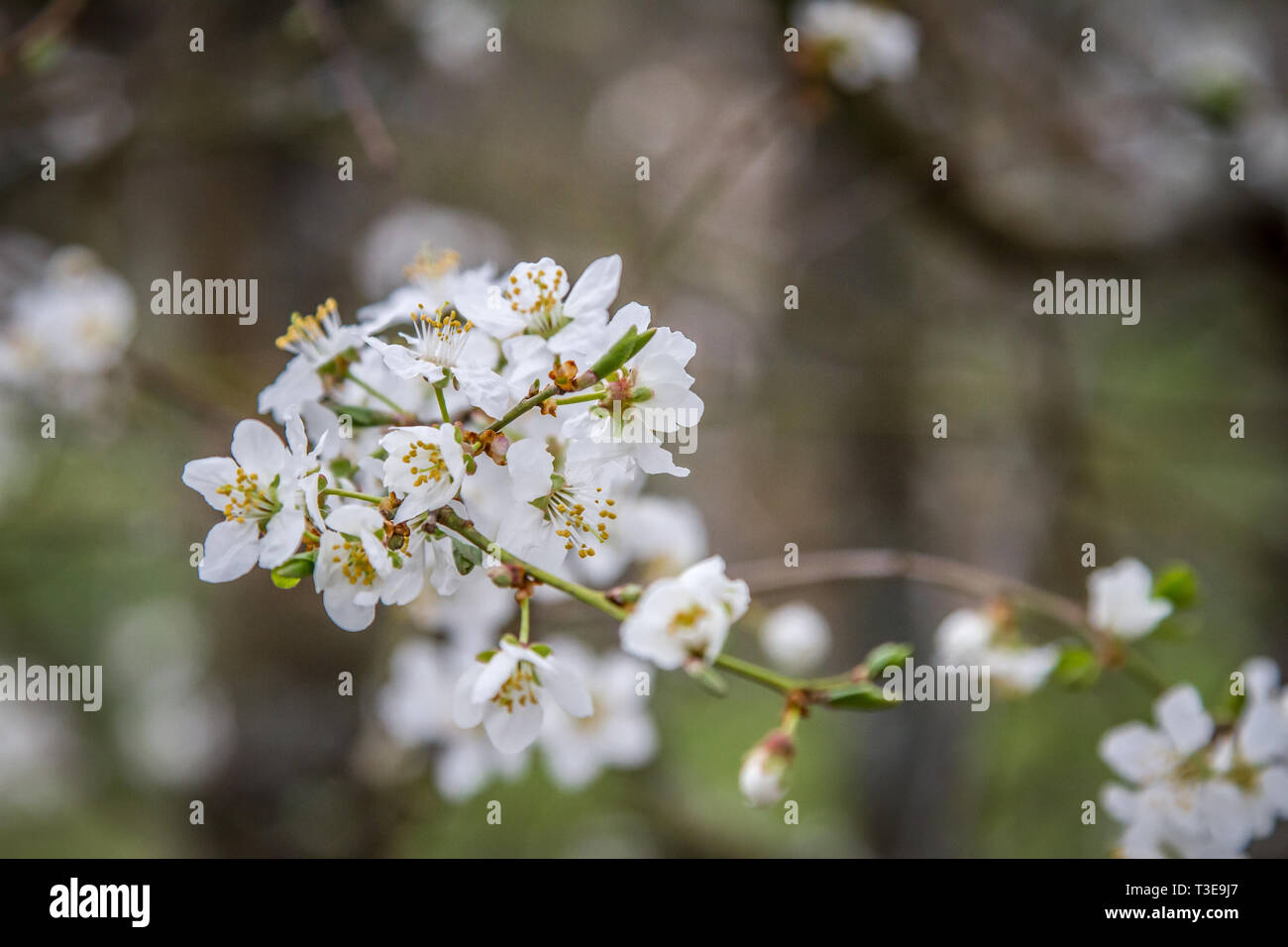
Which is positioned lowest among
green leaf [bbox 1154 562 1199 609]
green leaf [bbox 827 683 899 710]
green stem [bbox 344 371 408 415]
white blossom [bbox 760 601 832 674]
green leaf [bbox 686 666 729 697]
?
green leaf [bbox 827 683 899 710]

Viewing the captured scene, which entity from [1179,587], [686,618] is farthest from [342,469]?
[1179,587]

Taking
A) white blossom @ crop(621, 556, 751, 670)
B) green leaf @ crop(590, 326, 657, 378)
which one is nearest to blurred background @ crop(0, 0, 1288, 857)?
white blossom @ crop(621, 556, 751, 670)

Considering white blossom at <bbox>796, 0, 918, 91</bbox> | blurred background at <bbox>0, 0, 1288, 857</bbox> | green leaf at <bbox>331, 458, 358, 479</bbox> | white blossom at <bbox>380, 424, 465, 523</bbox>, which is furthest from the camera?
blurred background at <bbox>0, 0, 1288, 857</bbox>

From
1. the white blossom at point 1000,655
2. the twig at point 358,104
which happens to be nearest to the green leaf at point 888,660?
the white blossom at point 1000,655

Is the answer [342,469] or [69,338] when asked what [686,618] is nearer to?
[342,469]

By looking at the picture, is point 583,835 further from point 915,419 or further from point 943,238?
point 943,238

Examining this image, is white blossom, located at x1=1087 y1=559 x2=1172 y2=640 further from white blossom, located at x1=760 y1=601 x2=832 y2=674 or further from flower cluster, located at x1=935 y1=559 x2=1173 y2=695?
white blossom, located at x1=760 y1=601 x2=832 y2=674

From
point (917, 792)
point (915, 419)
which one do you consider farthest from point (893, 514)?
point (917, 792)

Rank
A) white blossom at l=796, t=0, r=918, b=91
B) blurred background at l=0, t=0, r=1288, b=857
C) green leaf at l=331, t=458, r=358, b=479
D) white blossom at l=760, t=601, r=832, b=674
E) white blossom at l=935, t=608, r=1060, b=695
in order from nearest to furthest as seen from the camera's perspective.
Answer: green leaf at l=331, t=458, r=358, b=479, white blossom at l=935, t=608, r=1060, b=695, white blossom at l=760, t=601, r=832, b=674, white blossom at l=796, t=0, r=918, b=91, blurred background at l=0, t=0, r=1288, b=857
